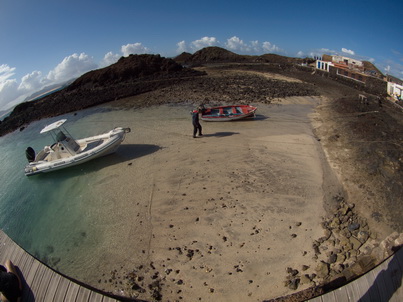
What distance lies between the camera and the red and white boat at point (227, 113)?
64.1 ft

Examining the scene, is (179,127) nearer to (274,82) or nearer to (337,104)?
(337,104)

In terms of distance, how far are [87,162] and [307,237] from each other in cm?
1337

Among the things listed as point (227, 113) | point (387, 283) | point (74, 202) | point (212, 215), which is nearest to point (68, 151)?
point (74, 202)

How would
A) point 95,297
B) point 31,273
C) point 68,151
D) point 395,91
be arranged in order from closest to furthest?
point 95,297 → point 31,273 → point 68,151 → point 395,91

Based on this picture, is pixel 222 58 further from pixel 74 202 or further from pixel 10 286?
pixel 10 286

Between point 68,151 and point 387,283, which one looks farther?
point 68,151

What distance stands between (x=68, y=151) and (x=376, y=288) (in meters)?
15.9

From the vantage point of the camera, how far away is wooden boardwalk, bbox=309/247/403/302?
4516 millimetres

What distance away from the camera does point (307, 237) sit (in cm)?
879

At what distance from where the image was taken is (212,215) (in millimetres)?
10000

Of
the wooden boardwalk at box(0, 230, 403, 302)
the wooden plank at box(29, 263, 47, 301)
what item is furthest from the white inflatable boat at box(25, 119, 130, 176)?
the wooden plank at box(29, 263, 47, 301)

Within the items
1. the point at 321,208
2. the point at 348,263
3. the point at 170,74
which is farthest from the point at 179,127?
the point at 170,74

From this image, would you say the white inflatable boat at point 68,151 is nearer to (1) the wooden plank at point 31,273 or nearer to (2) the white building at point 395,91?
(1) the wooden plank at point 31,273

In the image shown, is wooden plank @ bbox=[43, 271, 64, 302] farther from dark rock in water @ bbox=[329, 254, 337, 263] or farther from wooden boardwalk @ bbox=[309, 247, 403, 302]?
dark rock in water @ bbox=[329, 254, 337, 263]
